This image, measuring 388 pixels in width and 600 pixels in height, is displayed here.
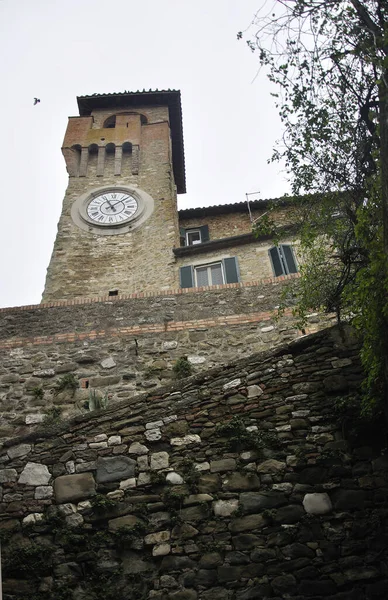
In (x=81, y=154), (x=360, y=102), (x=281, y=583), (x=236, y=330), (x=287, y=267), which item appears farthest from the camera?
(x=81, y=154)

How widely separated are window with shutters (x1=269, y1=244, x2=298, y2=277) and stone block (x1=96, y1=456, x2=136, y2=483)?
968 centimetres

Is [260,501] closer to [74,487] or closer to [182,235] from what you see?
[74,487]

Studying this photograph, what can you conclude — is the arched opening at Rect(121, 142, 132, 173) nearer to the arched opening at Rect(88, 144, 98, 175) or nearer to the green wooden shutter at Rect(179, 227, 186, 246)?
the arched opening at Rect(88, 144, 98, 175)

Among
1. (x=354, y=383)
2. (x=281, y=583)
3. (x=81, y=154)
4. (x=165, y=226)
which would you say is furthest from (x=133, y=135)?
(x=281, y=583)

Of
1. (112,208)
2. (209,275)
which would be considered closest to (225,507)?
(209,275)

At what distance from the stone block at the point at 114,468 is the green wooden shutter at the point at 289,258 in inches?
384

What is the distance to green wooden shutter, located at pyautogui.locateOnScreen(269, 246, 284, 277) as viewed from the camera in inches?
568

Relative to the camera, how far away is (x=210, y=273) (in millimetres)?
15328

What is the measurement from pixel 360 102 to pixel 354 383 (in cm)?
343

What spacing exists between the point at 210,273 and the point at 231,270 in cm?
72

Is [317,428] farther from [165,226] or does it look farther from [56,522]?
[165,226]

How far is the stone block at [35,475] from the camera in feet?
17.2

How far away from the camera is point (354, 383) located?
5.33m

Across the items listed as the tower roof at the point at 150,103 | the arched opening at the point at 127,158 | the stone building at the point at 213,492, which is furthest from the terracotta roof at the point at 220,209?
the stone building at the point at 213,492
